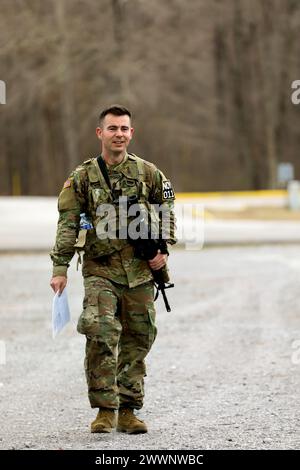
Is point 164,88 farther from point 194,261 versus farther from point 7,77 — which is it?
point 194,261

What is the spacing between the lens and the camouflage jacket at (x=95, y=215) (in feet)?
18.2

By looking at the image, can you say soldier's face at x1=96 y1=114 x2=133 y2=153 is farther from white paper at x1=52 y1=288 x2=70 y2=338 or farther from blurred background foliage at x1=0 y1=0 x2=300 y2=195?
blurred background foliage at x1=0 y1=0 x2=300 y2=195

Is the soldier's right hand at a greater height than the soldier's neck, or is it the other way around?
the soldier's neck

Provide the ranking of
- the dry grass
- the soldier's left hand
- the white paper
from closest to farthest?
the white paper → the soldier's left hand → the dry grass

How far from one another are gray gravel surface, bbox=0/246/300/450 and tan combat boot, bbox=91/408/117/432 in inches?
1.8

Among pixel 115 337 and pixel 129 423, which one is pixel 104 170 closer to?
pixel 115 337

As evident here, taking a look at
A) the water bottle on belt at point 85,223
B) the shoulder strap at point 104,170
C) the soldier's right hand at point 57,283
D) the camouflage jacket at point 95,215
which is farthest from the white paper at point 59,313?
the shoulder strap at point 104,170

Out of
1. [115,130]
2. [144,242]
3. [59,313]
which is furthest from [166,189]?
[59,313]

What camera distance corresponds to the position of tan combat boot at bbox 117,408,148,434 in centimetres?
555

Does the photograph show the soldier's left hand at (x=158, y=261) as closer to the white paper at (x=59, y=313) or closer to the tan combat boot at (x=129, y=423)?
the white paper at (x=59, y=313)

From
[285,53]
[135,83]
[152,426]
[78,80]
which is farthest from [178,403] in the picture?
[285,53]

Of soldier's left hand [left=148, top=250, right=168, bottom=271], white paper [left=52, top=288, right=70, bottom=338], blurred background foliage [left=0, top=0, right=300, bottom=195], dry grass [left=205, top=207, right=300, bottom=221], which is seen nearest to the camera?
white paper [left=52, top=288, right=70, bottom=338]

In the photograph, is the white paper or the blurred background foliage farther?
the blurred background foliage

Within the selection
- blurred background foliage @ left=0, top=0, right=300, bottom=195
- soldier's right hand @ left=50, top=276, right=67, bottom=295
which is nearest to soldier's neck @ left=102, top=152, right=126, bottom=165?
soldier's right hand @ left=50, top=276, right=67, bottom=295
